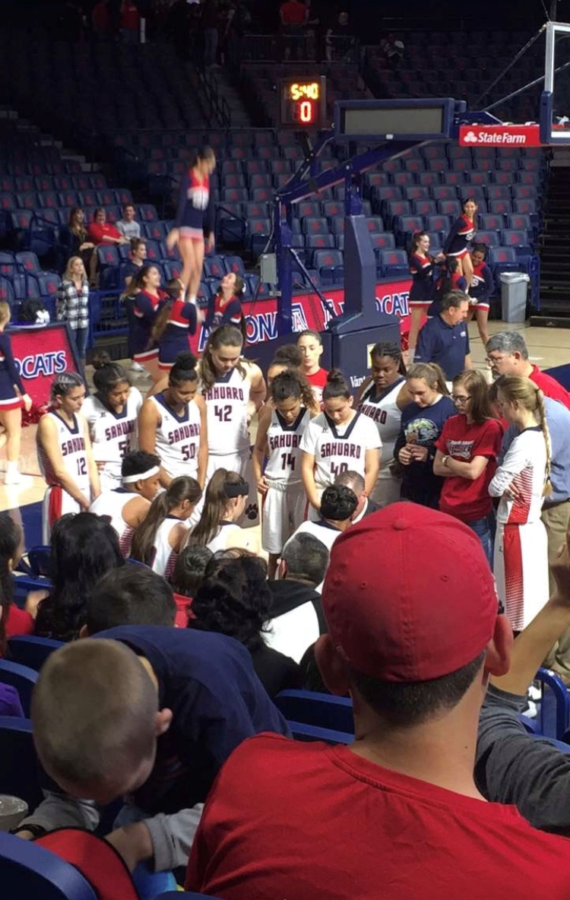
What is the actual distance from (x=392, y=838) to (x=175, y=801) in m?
1.13

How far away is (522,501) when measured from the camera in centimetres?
538

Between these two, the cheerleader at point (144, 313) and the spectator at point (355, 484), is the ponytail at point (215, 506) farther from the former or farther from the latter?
the cheerleader at point (144, 313)

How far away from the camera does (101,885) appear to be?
Answer: 61.5 inches

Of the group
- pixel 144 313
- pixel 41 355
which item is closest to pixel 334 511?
pixel 144 313

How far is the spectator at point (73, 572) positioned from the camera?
3.86 metres

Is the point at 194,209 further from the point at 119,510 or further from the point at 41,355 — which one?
the point at 119,510

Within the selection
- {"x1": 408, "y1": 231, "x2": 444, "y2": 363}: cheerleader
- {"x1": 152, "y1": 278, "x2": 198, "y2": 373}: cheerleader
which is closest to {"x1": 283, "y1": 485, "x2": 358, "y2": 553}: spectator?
{"x1": 152, "y1": 278, "x2": 198, "y2": 373}: cheerleader

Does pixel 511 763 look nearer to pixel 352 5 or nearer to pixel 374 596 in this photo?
pixel 374 596

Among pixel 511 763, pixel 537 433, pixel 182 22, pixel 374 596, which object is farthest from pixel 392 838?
pixel 182 22

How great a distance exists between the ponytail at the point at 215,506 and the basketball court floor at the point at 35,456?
307cm

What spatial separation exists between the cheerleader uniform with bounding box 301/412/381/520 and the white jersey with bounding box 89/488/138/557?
1022 millimetres

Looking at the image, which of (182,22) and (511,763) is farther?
(182,22)

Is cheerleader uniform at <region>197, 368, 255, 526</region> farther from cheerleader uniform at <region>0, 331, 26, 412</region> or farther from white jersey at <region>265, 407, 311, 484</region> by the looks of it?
cheerleader uniform at <region>0, 331, 26, 412</region>

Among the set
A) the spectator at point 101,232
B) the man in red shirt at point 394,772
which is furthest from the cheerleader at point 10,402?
the man in red shirt at point 394,772
